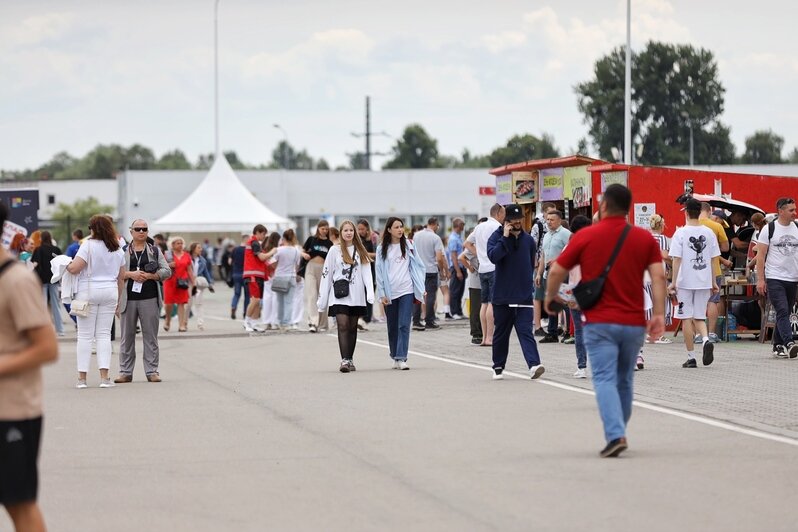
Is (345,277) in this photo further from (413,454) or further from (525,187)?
(525,187)

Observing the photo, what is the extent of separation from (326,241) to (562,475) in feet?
51.6

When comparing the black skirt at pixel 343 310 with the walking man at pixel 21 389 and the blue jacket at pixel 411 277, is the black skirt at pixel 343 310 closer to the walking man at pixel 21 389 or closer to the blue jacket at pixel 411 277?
the blue jacket at pixel 411 277

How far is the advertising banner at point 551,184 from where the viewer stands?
23.0 metres

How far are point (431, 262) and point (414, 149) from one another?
330 feet

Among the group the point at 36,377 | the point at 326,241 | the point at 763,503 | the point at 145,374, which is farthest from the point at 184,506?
the point at 326,241

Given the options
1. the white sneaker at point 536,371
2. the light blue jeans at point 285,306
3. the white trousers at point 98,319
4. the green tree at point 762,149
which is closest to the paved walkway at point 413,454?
the white sneaker at point 536,371

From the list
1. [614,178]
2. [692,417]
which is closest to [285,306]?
[614,178]

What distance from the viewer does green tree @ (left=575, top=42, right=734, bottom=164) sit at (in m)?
85.9

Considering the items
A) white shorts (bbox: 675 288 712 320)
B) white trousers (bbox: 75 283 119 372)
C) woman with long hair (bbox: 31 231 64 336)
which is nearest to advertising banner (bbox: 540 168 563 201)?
white shorts (bbox: 675 288 712 320)

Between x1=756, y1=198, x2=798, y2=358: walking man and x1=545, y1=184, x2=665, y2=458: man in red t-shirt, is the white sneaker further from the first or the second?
x1=545, y1=184, x2=665, y2=458: man in red t-shirt

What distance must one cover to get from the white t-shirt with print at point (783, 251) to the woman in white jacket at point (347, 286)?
4828 millimetres

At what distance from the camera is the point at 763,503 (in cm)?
732

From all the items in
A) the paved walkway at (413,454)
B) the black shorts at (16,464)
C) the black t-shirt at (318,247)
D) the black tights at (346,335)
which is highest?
the black t-shirt at (318,247)

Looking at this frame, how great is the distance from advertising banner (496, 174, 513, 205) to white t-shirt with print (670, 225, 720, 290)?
8520mm
